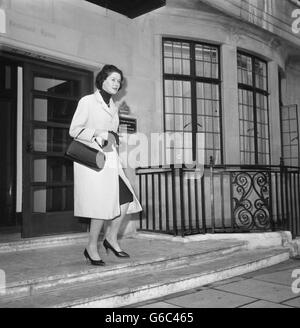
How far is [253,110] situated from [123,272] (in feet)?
17.6

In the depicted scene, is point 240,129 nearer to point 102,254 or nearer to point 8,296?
point 102,254

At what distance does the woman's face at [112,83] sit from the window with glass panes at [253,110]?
4.41m

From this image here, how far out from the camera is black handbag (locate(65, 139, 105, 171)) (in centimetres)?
340

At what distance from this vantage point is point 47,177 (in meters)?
5.07

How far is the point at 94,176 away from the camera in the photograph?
3473 millimetres

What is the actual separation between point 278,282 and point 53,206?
117 inches

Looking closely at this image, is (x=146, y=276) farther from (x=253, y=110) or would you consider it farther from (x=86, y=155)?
(x=253, y=110)

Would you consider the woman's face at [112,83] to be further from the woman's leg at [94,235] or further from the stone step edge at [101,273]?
the stone step edge at [101,273]

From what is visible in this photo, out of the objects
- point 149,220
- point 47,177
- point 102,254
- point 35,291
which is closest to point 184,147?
point 149,220

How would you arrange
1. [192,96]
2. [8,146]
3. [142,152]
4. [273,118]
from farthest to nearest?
[273,118] → [192,96] → [8,146] → [142,152]

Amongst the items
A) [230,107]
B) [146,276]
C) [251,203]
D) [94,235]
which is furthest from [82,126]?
[230,107]

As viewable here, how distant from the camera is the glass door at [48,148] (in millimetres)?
4812

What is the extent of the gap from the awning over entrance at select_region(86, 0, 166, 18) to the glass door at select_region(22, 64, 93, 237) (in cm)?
110

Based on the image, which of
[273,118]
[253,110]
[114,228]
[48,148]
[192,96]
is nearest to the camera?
[114,228]
